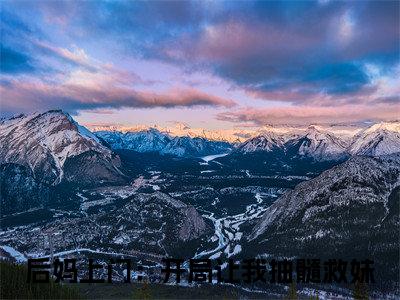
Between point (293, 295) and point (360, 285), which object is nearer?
point (360, 285)
